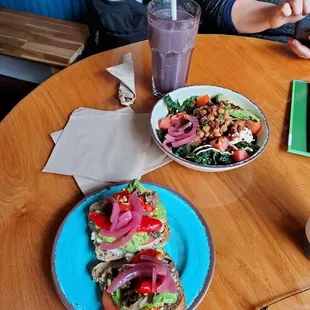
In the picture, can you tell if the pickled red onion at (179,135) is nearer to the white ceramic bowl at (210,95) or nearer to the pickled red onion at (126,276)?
the white ceramic bowl at (210,95)

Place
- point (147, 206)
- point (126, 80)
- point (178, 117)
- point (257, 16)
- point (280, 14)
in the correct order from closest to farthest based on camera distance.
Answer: point (147, 206)
point (178, 117)
point (126, 80)
point (280, 14)
point (257, 16)

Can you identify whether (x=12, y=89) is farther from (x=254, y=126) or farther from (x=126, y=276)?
(x=126, y=276)

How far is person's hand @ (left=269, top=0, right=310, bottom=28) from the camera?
112cm

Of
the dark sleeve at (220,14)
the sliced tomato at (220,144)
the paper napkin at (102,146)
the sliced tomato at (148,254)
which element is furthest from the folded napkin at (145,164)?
the dark sleeve at (220,14)

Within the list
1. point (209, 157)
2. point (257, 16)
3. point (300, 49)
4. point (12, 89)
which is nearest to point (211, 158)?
point (209, 157)

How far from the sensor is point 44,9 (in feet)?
6.95

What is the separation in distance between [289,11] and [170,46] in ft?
1.37

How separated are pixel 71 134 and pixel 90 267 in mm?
356

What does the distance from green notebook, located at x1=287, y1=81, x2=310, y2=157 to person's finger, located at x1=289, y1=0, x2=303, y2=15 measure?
0.21 m

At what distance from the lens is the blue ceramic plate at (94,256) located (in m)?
0.65

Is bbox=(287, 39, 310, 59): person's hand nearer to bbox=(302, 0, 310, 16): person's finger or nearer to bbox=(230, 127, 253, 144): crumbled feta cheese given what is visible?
bbox=(302, 0, 310, 16): person's finger

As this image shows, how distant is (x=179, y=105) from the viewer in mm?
978

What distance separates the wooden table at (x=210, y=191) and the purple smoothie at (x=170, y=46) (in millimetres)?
56

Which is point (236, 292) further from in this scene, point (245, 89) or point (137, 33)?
point (137, 33)
